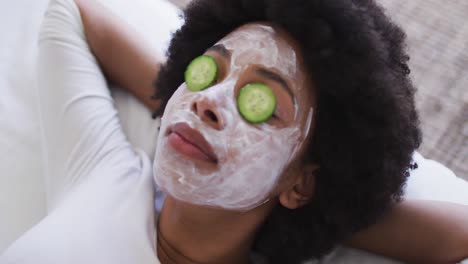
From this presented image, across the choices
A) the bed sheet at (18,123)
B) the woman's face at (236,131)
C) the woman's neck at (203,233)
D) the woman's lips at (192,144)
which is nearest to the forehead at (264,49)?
the woman's face at (236,131)

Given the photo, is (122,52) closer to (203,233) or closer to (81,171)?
(81,171)

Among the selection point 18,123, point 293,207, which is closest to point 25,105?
point 18,123

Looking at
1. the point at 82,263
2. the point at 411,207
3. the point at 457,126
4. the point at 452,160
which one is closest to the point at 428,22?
the point at 457,126

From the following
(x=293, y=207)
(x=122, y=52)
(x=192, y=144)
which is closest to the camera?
(x=192, y=144)

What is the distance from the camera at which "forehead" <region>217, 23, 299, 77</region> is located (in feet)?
2.27

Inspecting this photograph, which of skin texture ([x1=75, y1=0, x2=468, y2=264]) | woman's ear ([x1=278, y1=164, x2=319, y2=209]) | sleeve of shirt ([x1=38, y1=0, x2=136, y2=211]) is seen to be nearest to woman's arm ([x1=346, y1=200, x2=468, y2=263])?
skin texture ([x1=75, y1=0, x2=468, y2=264])

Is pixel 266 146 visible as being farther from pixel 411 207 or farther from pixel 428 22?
pixel 428 22

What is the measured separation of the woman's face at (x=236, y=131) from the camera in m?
0.67

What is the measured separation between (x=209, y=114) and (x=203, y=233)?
0.21 m

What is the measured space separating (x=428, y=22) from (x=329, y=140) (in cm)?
99

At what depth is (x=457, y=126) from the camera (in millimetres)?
1326

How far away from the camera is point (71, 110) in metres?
0.86

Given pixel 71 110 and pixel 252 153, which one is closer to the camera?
pixel 252 153

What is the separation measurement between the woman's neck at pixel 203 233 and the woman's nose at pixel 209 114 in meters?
0.15
